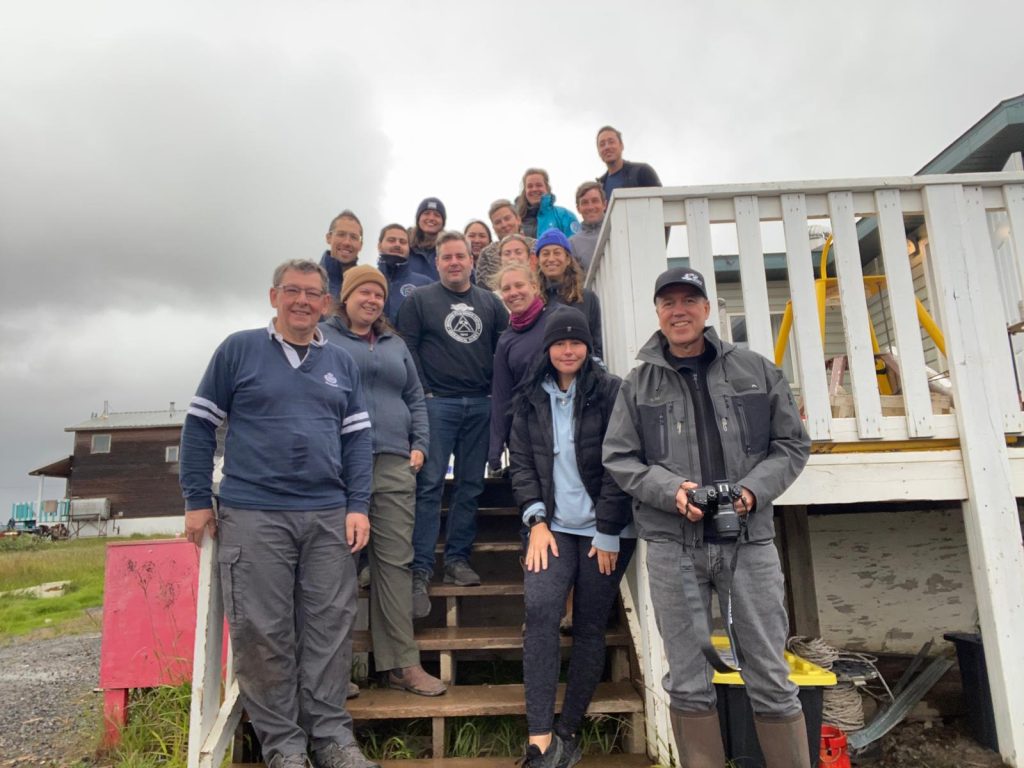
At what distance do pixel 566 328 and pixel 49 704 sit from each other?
4.46m

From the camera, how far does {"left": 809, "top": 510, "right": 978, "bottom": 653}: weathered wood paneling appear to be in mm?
4113

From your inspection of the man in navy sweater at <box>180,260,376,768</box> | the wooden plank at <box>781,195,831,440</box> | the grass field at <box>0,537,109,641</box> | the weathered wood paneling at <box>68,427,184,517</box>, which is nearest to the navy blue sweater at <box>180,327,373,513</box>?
Answer: the man in navy sweater at <box>180,260,376,768</box>

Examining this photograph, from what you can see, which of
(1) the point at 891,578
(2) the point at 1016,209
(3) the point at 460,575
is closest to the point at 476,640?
(3) the point at 460,575

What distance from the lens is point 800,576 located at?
4152 mm

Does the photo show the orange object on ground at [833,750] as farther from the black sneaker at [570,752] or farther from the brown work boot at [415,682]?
the brown work boot at [415,682]

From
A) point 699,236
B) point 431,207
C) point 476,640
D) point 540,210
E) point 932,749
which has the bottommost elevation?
point 932,749

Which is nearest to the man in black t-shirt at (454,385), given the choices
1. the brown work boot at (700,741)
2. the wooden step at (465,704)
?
the wooden step at (465,704)

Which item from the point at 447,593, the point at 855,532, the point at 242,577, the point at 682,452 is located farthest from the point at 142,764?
the point at 855,532

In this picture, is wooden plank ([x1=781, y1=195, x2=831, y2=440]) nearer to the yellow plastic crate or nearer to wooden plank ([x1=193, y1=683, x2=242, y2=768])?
the yellow plastic crate

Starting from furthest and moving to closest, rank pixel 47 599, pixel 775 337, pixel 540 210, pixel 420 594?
pixel 47 599 < pixel 775 337 < pixel 540 210 < pixel 420 594

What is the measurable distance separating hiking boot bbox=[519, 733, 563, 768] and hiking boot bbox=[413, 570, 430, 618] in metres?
0.86

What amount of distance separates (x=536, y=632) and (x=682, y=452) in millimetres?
966

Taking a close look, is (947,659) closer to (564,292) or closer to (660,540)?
(660,540)

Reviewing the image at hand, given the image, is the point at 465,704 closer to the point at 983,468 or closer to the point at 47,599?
the point at 983,468
